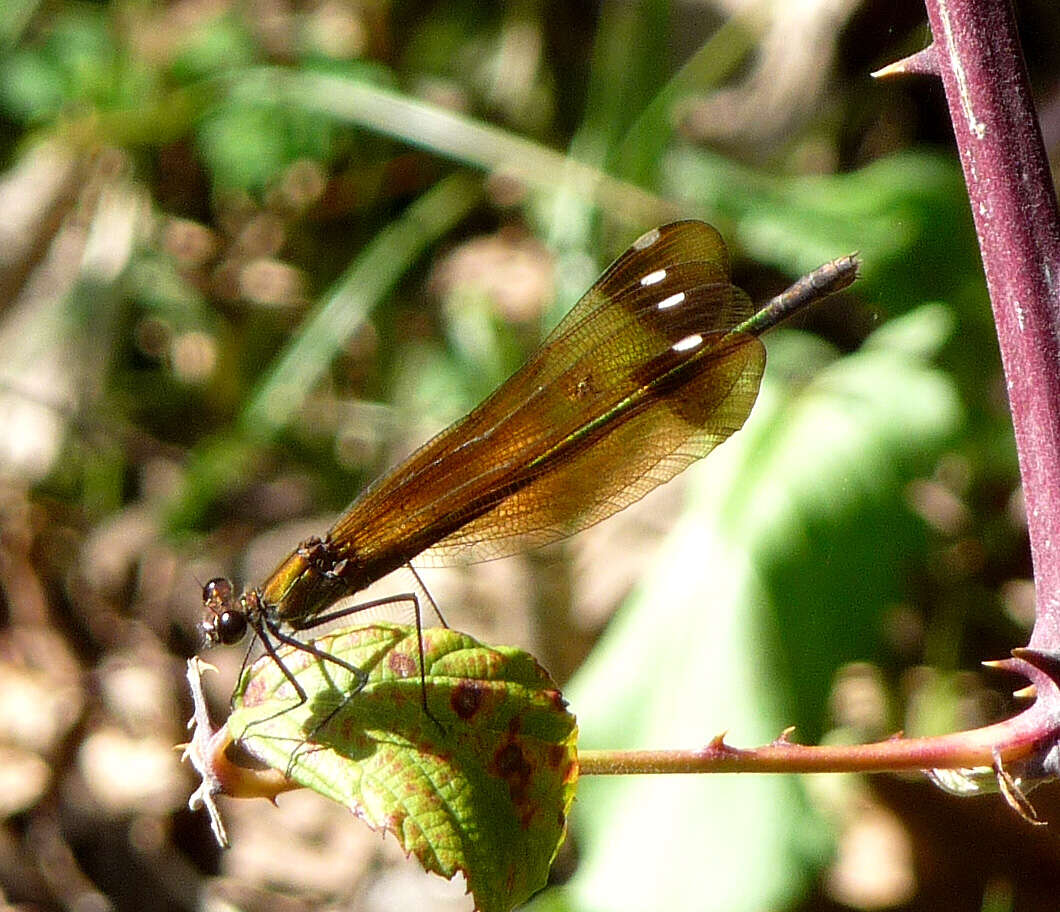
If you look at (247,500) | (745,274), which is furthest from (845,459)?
(247,500)

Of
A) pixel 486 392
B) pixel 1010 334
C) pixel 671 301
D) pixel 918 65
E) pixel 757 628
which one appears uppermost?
pixel 486 392

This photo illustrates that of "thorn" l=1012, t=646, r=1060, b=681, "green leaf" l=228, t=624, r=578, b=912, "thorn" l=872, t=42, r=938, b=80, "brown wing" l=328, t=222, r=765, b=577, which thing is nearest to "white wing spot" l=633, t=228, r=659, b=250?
"brown wing" l=328, t=222, r=765, b=577

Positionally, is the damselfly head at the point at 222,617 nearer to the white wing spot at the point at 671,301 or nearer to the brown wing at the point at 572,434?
the brown wing at the point at 572,434

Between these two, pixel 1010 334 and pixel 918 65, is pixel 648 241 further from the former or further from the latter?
pixel 1010 334

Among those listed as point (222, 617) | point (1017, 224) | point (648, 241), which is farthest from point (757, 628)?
point (1017, 224)

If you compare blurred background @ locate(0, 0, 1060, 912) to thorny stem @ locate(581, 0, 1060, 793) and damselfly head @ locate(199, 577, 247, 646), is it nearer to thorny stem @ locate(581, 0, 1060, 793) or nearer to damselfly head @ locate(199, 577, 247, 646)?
damselfly head @ locate(199, 577, 247, 646)

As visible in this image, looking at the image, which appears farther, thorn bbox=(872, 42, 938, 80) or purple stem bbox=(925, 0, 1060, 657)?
thorn bbox=(872, 42, 938, 80)
